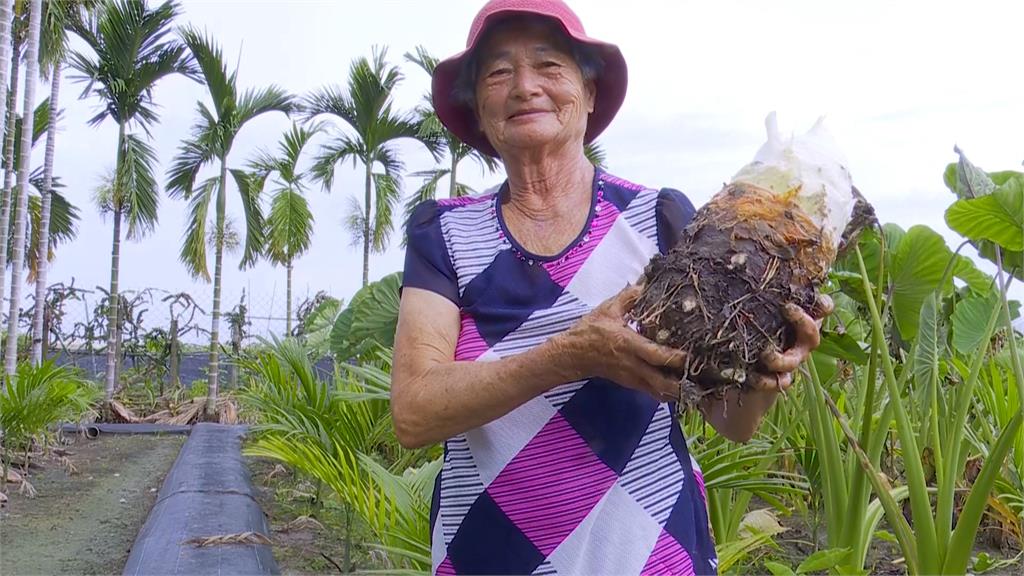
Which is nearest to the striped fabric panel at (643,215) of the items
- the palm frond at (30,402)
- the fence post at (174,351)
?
the palm frond at (30,402)

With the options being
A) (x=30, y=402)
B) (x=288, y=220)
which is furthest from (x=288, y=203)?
(x=30, y=402)

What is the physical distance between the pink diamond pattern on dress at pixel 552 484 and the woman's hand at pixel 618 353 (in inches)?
6.5

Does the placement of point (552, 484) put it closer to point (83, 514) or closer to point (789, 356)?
point (789, 356)

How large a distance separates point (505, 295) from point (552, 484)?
0.28 meters

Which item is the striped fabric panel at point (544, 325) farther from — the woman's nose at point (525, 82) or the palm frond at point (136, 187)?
the palm frond at point (136, 187)

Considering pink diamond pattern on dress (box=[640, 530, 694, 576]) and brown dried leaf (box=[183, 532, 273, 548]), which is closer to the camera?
pink diamond pattern on dress (box=[640, 530, 694, 576])

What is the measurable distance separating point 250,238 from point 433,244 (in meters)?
10.2

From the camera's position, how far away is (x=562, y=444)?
3.96ft

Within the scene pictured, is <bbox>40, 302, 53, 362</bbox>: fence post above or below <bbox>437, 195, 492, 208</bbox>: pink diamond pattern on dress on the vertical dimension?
above

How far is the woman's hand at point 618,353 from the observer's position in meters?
1.03

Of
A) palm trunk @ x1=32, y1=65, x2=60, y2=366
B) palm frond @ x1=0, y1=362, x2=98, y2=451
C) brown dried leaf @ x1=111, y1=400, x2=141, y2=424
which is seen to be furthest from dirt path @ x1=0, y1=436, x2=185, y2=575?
palm trunk @ x1=32, y1=65, x2=60, y2=366

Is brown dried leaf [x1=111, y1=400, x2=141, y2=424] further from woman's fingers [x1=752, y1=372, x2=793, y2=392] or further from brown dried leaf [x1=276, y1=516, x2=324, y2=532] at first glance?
woman's fingers [x1=752, y1=372, x2=793, y2=392]

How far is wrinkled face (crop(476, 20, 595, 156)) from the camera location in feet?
4.29

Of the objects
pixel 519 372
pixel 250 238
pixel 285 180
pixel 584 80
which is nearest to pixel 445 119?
pixel 584 80
